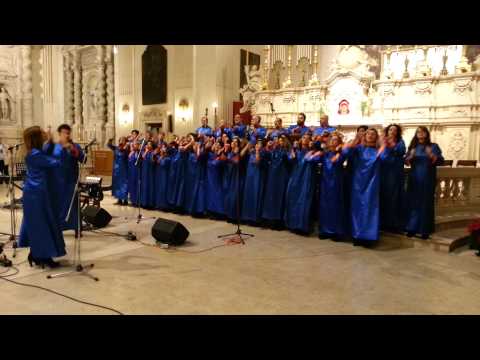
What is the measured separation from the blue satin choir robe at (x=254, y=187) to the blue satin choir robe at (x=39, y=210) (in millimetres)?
3654

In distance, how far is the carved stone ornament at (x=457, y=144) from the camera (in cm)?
1055

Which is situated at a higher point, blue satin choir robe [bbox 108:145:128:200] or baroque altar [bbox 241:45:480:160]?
baroque altar [bbox 241:45:480:160]

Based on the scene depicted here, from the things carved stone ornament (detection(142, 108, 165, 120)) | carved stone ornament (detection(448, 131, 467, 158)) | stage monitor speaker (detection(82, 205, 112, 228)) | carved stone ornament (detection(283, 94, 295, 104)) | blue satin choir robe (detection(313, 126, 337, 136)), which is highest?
carved stone ornament (detection(283, 94, 295, 104))

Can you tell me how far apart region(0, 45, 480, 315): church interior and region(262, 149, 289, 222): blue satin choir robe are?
40 centimetres

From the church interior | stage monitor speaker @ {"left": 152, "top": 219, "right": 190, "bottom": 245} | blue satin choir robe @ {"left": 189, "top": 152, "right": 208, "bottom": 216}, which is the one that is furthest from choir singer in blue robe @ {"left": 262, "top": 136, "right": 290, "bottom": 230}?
stage monitor speaker @ {"left": 152, "top": 219, "right": 190, "bottom": 245}

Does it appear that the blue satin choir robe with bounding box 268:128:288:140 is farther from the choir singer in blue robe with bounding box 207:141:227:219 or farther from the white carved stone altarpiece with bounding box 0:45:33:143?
the white carved stone altarpiece with bounding box 0:45:33:143

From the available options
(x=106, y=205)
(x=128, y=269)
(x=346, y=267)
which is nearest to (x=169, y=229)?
(x=128, y=269)

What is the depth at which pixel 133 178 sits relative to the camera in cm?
964

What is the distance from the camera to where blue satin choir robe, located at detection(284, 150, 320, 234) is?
656cm

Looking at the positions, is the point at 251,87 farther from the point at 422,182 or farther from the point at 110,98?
the point at 422,182

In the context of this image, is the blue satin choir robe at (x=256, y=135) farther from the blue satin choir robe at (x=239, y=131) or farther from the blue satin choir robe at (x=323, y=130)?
the blue satin choir robe at (x=323, y=130)

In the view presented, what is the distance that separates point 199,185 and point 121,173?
9.16 ft
